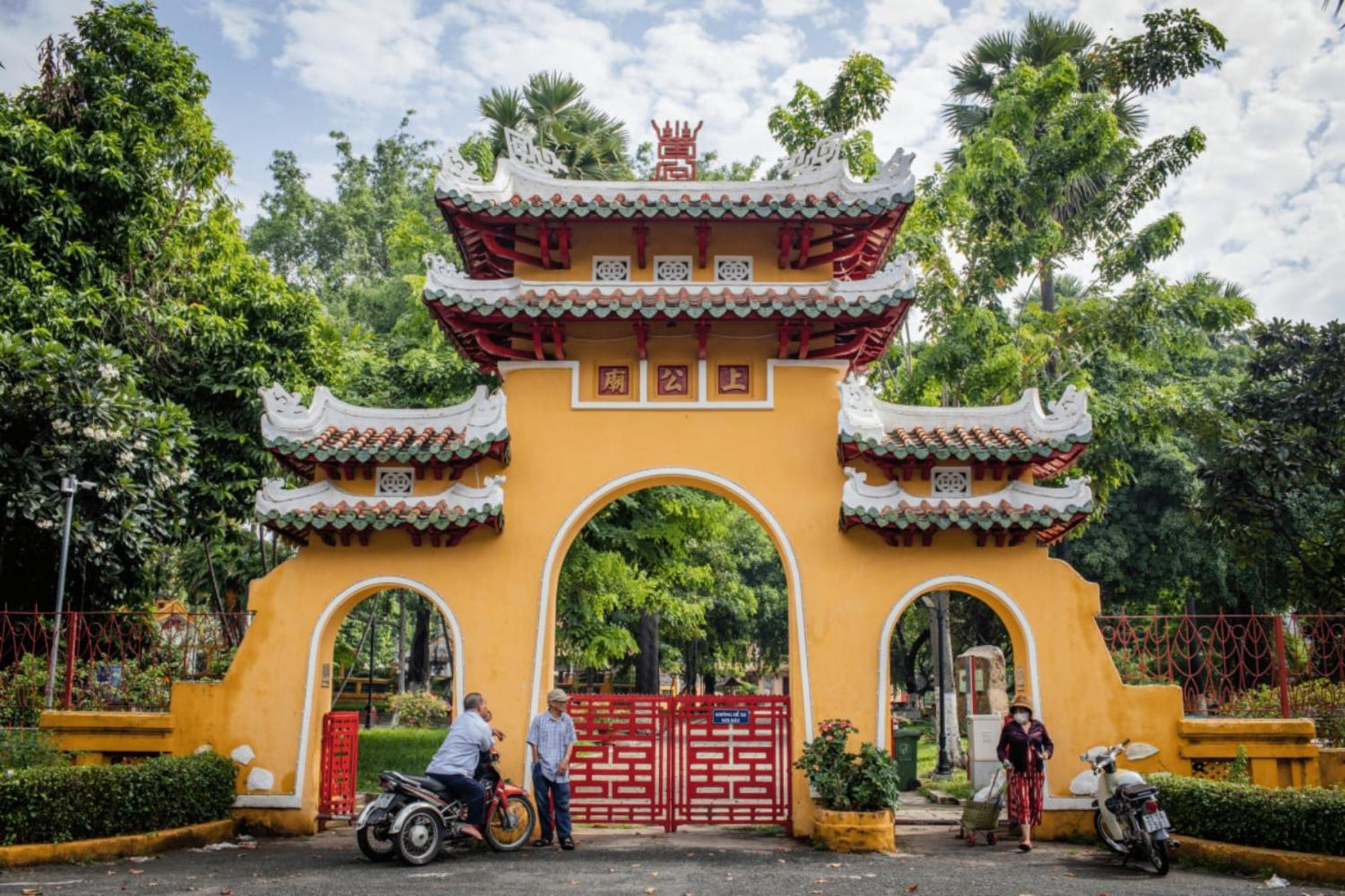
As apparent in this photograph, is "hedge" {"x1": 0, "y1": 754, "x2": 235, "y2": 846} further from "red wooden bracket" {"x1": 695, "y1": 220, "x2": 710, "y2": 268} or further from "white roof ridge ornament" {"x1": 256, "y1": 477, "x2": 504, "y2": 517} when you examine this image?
"red wooden bracket" {"x1": 695, "y1": 220, "x2": 710, "y2": 268}

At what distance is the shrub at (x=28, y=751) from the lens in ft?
32.6

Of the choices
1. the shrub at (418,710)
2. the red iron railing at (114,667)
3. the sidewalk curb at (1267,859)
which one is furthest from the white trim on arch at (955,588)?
the shrub at (418,710)

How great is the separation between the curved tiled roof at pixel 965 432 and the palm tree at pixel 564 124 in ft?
39.7

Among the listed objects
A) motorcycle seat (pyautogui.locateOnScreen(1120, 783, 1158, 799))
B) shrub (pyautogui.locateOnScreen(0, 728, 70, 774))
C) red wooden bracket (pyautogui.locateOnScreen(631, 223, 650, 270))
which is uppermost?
red wooden bracket (pyautogui.locateOnScreen(631, 223, 650, 270))

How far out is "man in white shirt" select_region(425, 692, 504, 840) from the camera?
9.38m

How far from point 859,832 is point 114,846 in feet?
21.8

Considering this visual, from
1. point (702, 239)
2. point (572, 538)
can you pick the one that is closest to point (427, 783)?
point (572, 538)

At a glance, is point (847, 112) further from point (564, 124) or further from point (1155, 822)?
point (1155, 822)

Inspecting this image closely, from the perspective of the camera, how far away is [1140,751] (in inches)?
420

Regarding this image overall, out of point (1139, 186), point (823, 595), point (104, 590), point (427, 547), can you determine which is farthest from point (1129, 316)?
point (104, 590)

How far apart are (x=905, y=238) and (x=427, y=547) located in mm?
9942

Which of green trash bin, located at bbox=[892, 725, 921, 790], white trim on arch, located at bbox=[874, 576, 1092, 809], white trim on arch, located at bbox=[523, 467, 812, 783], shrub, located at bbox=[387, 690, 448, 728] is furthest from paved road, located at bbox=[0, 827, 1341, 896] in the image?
shrub, located at bbox=[387, 690, 448, 728]

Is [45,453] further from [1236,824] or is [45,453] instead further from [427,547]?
[1236,824]

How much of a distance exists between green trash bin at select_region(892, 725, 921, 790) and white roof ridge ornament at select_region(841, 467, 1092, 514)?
700 centimetres
